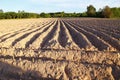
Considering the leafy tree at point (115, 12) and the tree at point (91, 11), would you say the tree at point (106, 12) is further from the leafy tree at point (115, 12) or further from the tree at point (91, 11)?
the tree at point (91, 11)

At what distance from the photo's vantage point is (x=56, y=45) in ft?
46.3

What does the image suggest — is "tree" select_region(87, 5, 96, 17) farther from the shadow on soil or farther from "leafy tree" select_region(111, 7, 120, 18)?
the shadow on soil

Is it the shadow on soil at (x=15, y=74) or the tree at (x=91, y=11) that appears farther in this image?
the tree at (x=91, y=11)

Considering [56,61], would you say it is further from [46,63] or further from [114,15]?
[114,15]

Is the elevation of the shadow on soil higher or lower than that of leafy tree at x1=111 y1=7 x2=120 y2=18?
higher

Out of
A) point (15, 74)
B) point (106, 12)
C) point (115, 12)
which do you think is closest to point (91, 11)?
point (115, 12)

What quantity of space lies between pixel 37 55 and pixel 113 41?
4754 mm

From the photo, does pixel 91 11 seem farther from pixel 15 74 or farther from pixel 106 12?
pixel 15 74

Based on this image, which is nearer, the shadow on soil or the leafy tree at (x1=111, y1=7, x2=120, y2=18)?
the shadow on soil

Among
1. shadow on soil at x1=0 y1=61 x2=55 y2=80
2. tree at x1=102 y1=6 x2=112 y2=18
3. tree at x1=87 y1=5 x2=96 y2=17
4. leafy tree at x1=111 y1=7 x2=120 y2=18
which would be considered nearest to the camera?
shadow on soil at x1=0 y1=61 x2=55 y2=80

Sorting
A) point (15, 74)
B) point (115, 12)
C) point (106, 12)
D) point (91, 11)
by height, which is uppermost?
point (15, 74)

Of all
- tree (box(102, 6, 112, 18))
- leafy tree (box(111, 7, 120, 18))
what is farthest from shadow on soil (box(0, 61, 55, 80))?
leafy tree (box(111, 7, 120, 18))

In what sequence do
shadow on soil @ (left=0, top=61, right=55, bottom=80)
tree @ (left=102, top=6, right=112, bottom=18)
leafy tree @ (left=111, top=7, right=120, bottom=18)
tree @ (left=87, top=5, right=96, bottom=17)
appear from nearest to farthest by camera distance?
1. shadow on soil @ (left=0, top=61, right=55, bottom=80)
2. tree @ (left=102, top=6, right=112, bottom=18)
3. leafy tree @ (left=111, top=7, right=120, bottom=18)
4. tree @ (left=87, top=5, right=96, bottom=17)

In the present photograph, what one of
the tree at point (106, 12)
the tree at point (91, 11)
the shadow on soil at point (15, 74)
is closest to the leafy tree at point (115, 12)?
the tree at point (106, 12)
